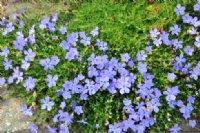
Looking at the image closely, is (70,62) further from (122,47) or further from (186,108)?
(186,108)

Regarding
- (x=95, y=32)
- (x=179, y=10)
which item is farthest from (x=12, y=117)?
(x=179, y=10)

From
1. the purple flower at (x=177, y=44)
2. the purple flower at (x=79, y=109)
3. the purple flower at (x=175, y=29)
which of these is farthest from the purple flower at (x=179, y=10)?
the purple flower at (x=79, y=109)

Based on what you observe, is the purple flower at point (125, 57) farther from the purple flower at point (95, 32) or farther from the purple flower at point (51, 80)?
the purple flower at point (51, 80)

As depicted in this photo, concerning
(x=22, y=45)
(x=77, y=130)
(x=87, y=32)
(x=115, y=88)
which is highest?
(x=87, y=32)

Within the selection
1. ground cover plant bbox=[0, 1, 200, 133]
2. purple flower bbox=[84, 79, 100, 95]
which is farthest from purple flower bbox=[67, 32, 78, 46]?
purple flower bbox=[84, 79, 100, 95]

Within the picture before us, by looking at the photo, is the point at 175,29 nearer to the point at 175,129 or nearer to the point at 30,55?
the point at 175,129

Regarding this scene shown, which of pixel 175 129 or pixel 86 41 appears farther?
pixel 86 41

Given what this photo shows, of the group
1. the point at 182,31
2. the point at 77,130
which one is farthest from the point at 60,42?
the point at 182,31

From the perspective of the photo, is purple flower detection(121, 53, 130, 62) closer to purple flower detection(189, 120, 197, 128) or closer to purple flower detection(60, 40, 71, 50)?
purple flower detection(60, 40, 71, 50)

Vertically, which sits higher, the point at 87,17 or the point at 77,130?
the point at 87,17
